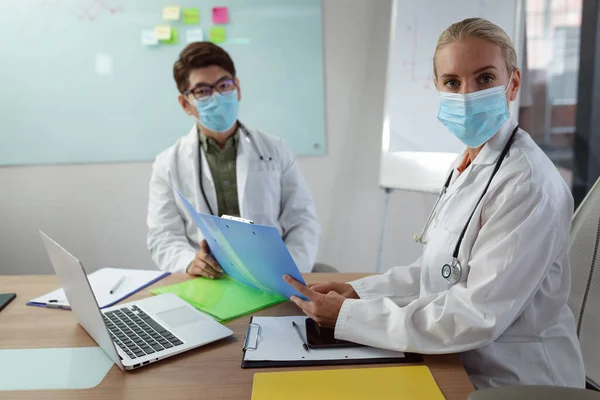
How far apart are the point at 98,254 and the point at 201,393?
2.35m

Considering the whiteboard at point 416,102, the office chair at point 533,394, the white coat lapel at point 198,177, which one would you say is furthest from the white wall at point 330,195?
the office chair at point 533,394

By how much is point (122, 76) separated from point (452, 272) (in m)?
2.33

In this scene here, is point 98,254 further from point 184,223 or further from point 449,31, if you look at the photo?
point 449,31

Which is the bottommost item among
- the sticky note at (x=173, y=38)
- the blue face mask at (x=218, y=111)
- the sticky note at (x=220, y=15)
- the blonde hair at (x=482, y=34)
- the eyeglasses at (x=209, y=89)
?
the blue face mask at (x=218, y=111)

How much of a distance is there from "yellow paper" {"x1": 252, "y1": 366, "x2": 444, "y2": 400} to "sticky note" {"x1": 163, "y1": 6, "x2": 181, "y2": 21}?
2.32 metres

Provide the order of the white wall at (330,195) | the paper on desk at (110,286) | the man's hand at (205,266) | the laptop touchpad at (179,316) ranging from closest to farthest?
the laptop touchpad at (179,316) < the paper on desk at (110,286) < the man's hand at (205,266) < the white wall at (330,195)

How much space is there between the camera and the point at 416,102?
8.21 ft

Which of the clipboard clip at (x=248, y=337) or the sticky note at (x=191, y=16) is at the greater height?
the sticky note at (x=191, y=16)

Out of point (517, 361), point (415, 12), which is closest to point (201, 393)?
point (517, 361)

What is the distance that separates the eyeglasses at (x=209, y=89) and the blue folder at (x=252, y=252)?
0.66 metres

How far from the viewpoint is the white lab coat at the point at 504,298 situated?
3.25 ft

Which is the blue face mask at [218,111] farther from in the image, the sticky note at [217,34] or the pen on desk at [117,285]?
the sticky note at [217,34]

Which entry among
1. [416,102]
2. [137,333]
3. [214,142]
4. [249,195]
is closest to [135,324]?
[137,333]

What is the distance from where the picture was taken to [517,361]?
41.7 inches
